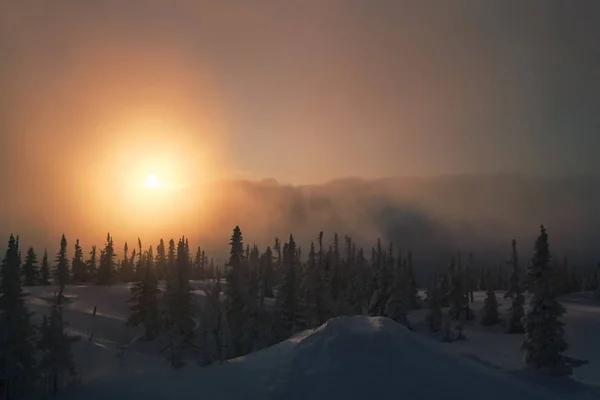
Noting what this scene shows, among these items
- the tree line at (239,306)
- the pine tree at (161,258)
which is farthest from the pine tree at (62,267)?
the pine tree at (161,258)

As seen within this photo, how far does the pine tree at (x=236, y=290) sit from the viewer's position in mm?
56719

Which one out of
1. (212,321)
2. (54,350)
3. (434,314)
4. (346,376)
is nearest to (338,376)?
(346,376)

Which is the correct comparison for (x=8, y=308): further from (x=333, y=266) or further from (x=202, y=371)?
(x=333, y=266)

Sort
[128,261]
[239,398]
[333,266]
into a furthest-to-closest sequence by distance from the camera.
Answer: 1. [128,261]
2. [333,266]
3. [239,398]

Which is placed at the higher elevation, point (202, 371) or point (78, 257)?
point (78, 257)

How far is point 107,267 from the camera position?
338ft

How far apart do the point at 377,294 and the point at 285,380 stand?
4871 centimetres

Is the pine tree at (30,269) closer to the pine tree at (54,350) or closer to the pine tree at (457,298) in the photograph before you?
the pine tree at (54,350)

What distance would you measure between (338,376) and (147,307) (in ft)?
141

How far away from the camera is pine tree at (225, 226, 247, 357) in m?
56.7

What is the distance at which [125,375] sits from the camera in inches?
1563

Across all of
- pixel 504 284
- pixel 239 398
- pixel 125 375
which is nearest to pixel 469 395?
pixel 239 398

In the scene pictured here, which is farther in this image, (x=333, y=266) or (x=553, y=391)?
(x=333, y=266)

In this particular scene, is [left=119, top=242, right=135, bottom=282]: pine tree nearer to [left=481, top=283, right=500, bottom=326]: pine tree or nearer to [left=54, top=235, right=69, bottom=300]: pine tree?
[left=54, top=235, right=69, bottom=300]: pine tree
